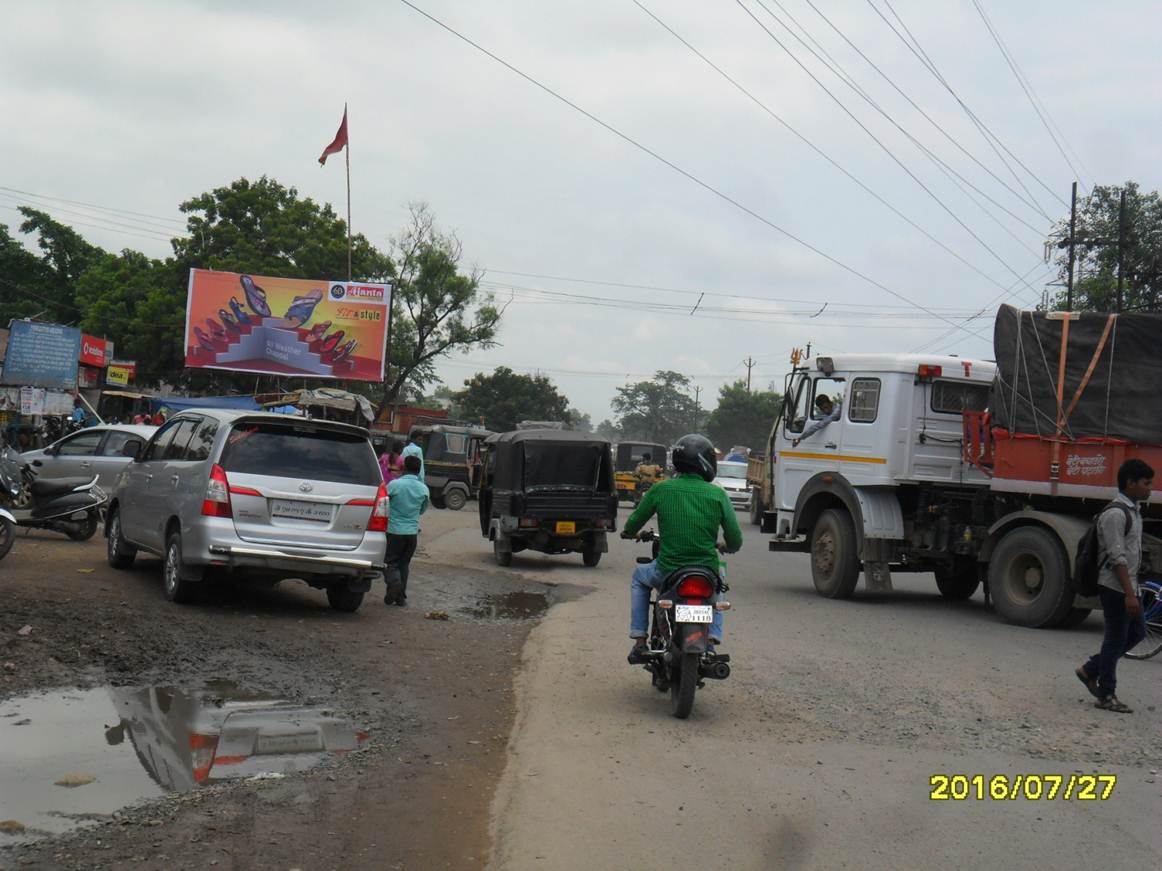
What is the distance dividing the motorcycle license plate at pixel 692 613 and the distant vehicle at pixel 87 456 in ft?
43.5

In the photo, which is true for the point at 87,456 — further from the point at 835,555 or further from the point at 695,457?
the point at 695,457

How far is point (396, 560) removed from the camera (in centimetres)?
1212

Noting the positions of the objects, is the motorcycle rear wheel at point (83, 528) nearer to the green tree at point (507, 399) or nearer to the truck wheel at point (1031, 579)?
the truck wheel at point (1031, 579)

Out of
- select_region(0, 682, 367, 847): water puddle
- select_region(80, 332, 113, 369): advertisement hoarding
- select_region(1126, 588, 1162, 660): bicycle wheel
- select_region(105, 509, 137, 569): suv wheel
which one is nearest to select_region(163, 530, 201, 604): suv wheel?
select_region(105, 509, 137, 569): suv wheel

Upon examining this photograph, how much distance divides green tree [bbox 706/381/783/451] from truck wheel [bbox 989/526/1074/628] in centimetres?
9152

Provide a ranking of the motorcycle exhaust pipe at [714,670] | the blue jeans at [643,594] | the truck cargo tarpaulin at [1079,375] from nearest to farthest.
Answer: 1. the motorcycle exhaust pipe at [714,670]
2. the blue jeans at [643,594]
3. the truck cargo tarpaulin at [1079,375]

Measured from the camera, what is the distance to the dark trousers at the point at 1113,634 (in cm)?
783

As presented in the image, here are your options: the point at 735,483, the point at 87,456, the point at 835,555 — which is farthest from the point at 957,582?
the point at 735,483

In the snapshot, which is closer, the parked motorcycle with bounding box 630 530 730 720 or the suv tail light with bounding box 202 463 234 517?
the parked motorcycle with bounding box 630 530 730 720

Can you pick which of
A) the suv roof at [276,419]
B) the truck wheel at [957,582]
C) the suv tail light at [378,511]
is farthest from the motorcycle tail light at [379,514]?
the truck wheel at [957,582]

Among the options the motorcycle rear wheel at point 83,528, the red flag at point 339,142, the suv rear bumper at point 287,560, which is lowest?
the motorcycle rear wheel at point 83,528

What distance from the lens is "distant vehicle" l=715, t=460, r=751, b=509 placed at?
3719 cm

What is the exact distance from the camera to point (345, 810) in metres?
5.02

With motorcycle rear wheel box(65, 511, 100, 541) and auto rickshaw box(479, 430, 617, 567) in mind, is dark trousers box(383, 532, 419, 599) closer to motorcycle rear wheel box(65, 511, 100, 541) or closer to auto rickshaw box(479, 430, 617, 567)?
auto rickshaw box(479, 430, 617, 567)
